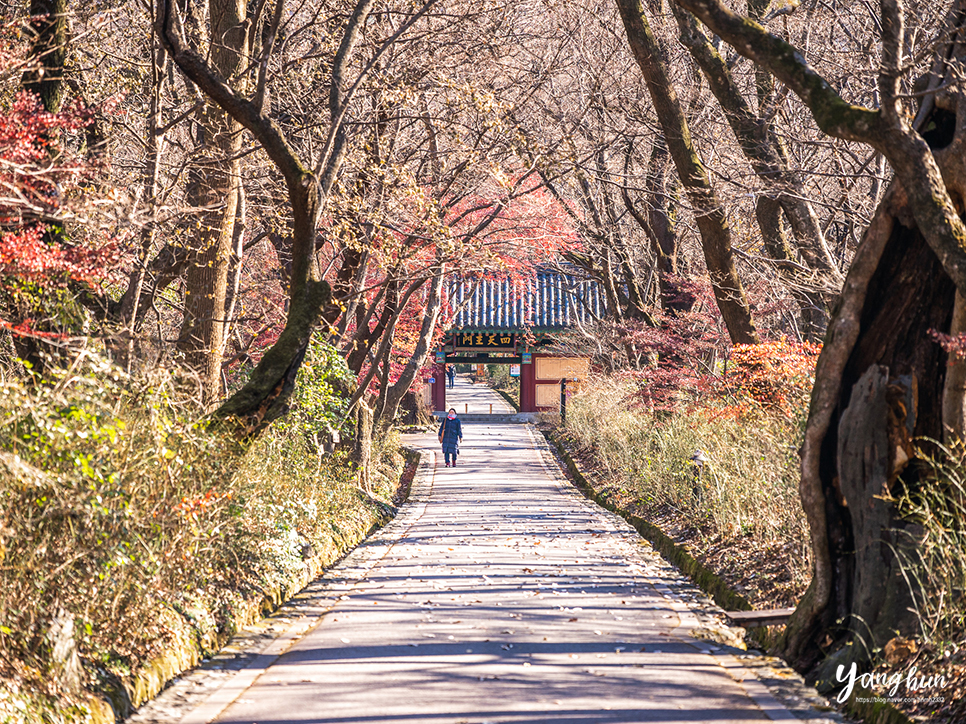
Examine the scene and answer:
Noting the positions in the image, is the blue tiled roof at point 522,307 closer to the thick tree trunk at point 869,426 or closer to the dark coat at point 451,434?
the dark coat at point 451,434

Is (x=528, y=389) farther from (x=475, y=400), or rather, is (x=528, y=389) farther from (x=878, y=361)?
(x=878, y=361)

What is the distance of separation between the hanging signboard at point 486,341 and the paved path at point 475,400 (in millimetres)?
6078

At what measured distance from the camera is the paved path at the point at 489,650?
17.6 feet

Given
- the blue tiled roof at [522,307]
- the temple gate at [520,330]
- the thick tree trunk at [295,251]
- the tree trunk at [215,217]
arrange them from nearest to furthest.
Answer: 1. the thick tree trunk at [295,251]
2. the tree trunk at [215,217]
3. the blue tiled roof at [522,307]
4. the temple gate at [520,330]

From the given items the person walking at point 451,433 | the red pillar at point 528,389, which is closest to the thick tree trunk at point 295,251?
the person walking at point 451,433

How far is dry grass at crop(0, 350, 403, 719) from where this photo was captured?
193 inches

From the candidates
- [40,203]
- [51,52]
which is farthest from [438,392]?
[40,203]

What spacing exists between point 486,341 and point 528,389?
336 centimetres

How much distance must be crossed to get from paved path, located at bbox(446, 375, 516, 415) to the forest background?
3090cm

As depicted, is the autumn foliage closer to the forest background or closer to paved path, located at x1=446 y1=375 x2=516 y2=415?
the forest background

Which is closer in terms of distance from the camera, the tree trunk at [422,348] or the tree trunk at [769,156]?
the tree trunk at [769,156]

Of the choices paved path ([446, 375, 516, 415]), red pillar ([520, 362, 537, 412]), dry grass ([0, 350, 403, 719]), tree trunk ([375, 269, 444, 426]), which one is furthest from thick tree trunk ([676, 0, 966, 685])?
paved path ([446, 375, 516, 415])

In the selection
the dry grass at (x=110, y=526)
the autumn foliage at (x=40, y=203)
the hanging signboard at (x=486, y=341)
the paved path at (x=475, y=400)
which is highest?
the autumn foliage at (x=40, y=203)
